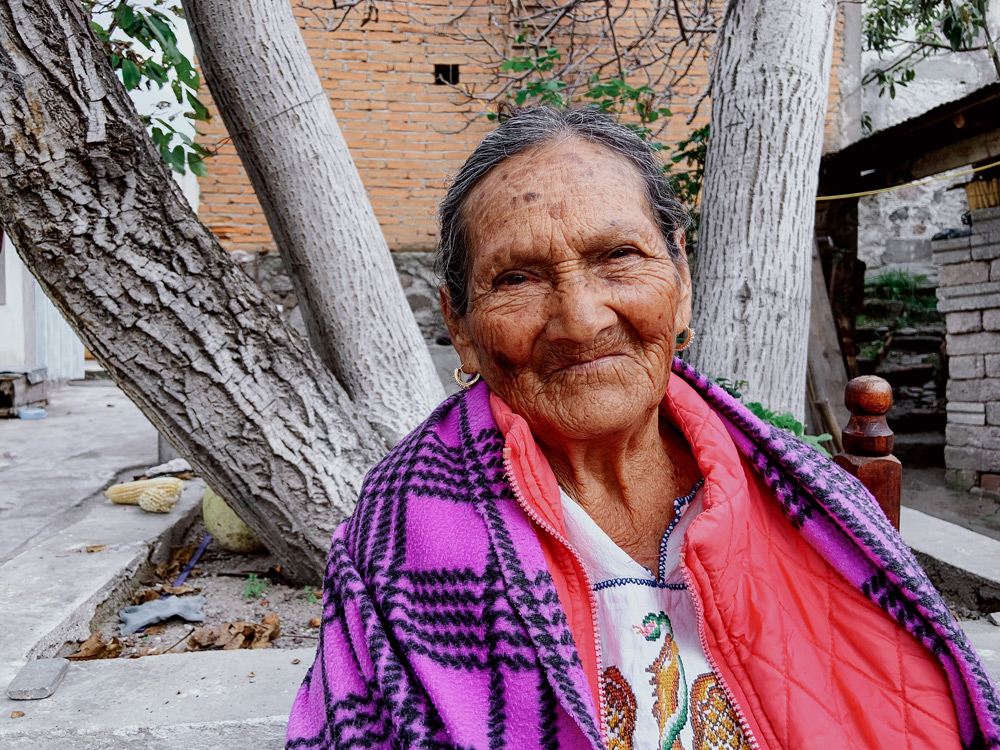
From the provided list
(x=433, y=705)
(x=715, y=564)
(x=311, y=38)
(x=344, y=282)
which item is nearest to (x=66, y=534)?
(x=344, y=282)

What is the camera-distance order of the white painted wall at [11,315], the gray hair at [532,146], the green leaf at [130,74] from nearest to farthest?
the gray hair at [532,146] < the green leaf at [130,74] < the white painted wall at [11,315]

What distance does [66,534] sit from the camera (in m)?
3.31

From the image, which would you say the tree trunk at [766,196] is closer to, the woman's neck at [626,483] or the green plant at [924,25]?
the woman's neck at [626,483]

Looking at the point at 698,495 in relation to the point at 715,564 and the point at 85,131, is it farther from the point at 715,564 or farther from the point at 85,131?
the point at 85,131

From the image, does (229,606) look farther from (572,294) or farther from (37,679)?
(572,294)

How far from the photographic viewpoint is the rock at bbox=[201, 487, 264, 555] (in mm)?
3379

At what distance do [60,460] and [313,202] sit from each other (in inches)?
193

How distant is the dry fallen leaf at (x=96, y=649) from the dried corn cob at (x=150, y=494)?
1269 millimetres

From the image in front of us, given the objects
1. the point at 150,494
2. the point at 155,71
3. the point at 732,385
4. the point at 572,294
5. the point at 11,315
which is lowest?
the point at 150,494

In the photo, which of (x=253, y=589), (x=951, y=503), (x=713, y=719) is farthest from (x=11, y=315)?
(x=713, y=719)

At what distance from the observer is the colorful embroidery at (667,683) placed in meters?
1.20

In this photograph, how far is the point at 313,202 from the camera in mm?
2756

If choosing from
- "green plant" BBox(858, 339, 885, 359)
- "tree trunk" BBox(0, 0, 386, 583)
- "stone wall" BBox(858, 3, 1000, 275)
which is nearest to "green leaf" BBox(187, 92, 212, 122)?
"tree trunk" BBox(0, 0, 386, 583)

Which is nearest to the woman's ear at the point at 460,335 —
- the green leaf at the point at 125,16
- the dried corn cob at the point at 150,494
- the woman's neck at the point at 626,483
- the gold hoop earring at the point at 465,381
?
the gold hoop earring at the point at 465,381
